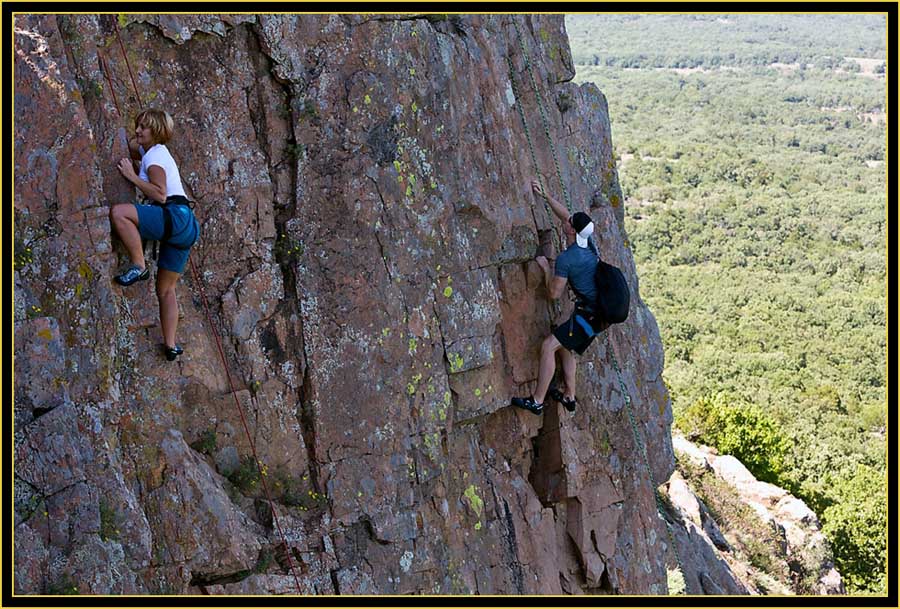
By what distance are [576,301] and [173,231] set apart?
16.9 feet

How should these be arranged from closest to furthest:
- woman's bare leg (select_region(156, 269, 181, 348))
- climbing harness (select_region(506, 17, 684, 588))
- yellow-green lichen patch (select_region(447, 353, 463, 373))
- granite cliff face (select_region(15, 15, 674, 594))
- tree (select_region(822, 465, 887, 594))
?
granite cliff face (select_region(15, 15, 674, 594))
woman's bare leg (select_region(156, 269, 181, 348))
yellow-green lichen patch (select_region(447, 353, 463, 373))
climbing harness (select_region(506, 17, 684, 588))
tree (select_region(822, 465, 887, 594))

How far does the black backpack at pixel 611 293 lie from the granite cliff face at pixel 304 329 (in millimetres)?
822

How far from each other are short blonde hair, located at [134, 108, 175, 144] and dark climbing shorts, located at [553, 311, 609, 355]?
16.9 feet

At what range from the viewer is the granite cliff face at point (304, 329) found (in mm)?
8133

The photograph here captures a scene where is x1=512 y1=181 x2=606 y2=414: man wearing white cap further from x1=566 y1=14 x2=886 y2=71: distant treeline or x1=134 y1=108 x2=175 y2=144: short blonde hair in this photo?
x1=566 y1=14 x2=886 y2=71: distant treeline

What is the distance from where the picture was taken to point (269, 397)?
979 cm

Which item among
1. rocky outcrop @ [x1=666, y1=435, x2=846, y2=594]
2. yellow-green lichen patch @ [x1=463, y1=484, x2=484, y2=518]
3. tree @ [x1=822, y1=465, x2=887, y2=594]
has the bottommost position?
tree @ [x1=822, y1=465, x2=887, y2=594]

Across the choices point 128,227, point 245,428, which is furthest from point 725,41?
point 128,227

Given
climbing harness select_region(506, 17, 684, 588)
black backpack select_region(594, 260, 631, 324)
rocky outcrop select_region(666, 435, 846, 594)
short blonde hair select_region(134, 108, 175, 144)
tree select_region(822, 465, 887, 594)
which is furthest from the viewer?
tree select_region(822, 465, 887, 594)

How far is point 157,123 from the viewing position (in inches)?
345

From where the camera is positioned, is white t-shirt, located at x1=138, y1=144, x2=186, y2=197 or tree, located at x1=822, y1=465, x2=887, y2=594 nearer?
white t-shirt, located at x1=138, y1=144, x2=186, y2=197

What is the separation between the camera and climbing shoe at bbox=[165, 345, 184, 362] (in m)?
8.99

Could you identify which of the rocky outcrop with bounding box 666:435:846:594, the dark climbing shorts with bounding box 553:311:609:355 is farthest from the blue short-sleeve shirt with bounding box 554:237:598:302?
the rocky outcrop with bounding box 666:435:846:594

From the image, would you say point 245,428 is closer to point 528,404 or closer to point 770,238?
point 528,404
